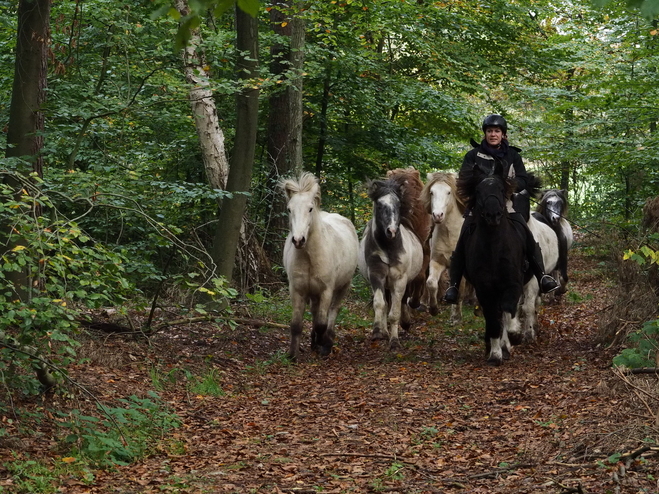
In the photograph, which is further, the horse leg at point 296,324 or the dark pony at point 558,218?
the dark pony at point 558,218

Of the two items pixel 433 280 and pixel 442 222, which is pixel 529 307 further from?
pixel 442 222

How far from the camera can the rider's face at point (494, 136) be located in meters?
10.3

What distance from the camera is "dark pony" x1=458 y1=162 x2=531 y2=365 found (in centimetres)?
959

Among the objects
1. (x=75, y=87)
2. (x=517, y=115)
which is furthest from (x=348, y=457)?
(x=517, y=115)

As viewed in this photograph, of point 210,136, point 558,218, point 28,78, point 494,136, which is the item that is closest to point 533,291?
point 494,136

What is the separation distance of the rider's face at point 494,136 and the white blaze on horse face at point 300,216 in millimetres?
2480

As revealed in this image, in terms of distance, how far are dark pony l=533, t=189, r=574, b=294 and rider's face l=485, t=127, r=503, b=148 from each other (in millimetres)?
4226

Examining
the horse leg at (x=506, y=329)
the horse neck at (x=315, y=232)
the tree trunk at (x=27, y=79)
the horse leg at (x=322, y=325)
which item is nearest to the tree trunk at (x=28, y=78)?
the tree trunk at (x=27, y=79)

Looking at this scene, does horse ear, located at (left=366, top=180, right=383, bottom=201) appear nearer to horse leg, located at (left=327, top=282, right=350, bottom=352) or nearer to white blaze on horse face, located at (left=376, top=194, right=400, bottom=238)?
white blaze on horse face, located at (left=376, top=194, right=400, bottom=238)

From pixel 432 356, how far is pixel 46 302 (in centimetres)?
623

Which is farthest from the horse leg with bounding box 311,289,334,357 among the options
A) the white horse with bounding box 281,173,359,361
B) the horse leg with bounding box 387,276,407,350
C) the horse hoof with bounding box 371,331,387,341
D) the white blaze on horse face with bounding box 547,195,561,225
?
the white blaze on horse face with bounding box 547,195,561,225

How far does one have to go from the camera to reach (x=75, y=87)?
38.3 ft

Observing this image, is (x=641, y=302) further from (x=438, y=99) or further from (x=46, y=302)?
(x=438, y=99)

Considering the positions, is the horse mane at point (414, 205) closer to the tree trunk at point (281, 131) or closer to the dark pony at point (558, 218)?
the dark pony at point (558, 218)
